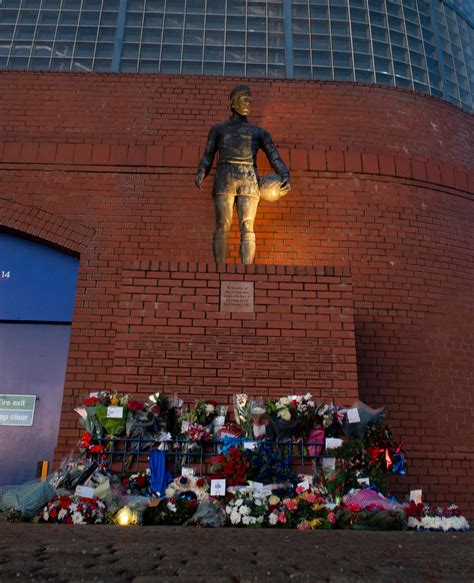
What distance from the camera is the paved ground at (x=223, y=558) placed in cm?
198

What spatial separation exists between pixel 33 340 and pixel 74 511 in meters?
3.57

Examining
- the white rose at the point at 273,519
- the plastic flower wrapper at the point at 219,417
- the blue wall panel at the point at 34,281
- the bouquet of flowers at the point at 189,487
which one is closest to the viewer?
the white rose at the point at 273,519

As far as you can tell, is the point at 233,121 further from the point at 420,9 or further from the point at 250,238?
the point at 420,9

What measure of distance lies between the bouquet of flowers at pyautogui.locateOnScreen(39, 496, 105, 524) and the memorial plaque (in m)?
2.25

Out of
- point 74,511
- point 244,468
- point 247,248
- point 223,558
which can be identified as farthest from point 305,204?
point 223,558

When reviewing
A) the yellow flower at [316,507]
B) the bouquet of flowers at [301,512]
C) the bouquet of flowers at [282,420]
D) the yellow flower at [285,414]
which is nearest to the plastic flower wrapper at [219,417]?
the bouquet of flowers at [282,420]

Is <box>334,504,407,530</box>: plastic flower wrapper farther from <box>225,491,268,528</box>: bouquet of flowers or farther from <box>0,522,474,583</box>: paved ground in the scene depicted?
<box>0,522,474,583</box>: paved ground

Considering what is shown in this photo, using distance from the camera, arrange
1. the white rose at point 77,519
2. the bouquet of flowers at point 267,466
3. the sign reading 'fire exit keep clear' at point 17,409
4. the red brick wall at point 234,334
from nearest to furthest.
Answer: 1. the white rose at point 77,519
2. the bouquet of flowers at point 267,466
3. the red brick wall at point 234,334
4. the sign reading 'fire exit keep clear' at point 17,409

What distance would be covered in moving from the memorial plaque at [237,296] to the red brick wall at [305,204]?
5.27ft

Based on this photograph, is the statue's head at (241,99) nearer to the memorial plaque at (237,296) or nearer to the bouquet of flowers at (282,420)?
the memorial plaque at (237,296)

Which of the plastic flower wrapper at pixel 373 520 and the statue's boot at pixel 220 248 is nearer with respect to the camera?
the plastic flower wrapper at pixel 373 520

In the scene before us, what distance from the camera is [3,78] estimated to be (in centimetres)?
852

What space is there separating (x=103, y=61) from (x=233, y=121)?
10.7 ft

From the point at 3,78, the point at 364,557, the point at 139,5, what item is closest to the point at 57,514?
the point at 364,557
